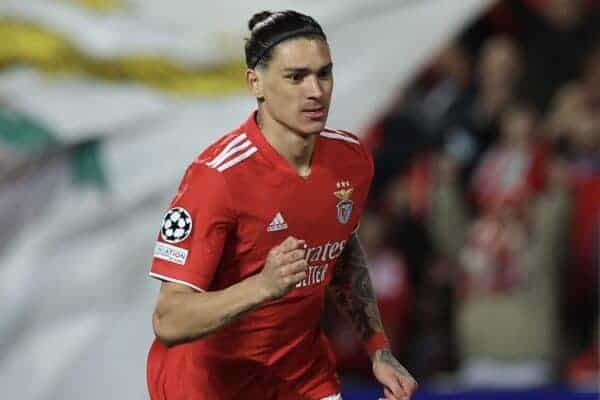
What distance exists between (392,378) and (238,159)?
908mm

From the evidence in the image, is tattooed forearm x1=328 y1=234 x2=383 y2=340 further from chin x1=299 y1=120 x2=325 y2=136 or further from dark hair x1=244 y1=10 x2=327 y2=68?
dark hair x1=244 y1=10 x2=327 y2=68

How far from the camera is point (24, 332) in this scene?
27.9 ft

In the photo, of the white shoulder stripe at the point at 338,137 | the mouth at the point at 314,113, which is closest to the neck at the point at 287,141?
the mouth at the point at 314,113

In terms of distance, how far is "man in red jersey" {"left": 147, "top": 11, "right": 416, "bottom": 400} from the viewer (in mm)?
4484

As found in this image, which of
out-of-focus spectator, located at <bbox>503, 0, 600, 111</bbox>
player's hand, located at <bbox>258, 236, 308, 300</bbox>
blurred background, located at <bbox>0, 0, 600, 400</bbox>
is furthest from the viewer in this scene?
out-of-focus spectator, located at <bbox>503, 0, 600, 111</bbox>

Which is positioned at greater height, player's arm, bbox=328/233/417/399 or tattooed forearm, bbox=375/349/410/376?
player's arm, bbox=328/233/417/399

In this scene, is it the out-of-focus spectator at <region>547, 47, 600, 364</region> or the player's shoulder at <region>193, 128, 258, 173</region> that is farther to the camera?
the out-of-focus spectator at <region>547, 47, 600, 364</region>

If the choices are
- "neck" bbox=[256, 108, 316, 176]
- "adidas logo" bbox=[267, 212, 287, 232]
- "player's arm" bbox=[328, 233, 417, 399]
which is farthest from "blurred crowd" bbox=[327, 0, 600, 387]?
"adidas logo" bbox=[267, 212, 287, 232]

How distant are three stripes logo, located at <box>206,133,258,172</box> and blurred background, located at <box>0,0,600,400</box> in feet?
11.6

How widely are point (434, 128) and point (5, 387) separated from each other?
310 centimetres

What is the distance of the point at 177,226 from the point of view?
456 centimetres

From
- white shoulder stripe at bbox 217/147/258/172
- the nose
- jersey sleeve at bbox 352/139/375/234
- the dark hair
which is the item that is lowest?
jersey sleeve at bbox 352/139/375/234

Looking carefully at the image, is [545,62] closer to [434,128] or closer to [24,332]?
[434,128]

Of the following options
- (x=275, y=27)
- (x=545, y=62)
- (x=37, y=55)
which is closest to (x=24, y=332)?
(x=37, y=55)
